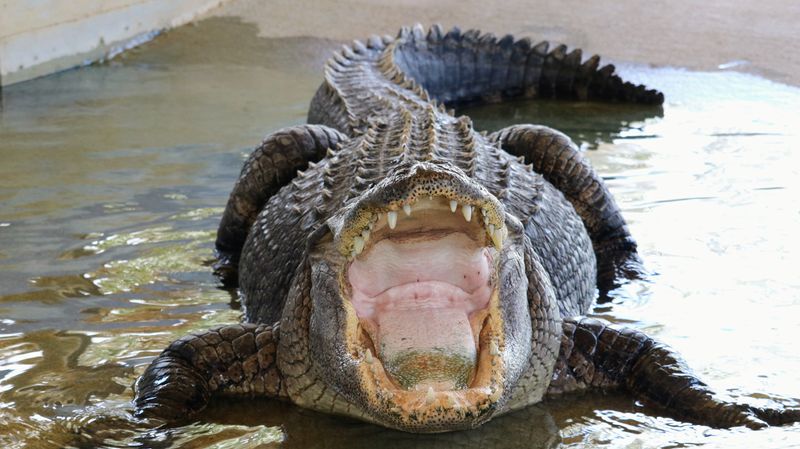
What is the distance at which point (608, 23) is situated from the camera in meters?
10.6

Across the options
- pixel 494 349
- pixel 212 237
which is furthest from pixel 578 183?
pixel 494 349

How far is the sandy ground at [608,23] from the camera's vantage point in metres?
9.65

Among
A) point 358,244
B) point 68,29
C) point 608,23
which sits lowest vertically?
point 358,244

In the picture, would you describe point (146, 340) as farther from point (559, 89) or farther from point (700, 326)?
point (559, 89)

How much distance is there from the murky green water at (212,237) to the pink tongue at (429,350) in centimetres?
32

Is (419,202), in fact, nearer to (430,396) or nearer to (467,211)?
(467,211)

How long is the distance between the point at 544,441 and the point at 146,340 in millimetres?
1552

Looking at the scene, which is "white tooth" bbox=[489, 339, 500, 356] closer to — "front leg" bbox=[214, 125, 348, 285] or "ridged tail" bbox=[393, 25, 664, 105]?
"front leg" bbox=[214, 125, 348, 285]

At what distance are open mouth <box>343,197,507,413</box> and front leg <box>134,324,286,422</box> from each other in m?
0.58

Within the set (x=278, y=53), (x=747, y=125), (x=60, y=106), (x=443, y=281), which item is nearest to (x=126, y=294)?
(x=443, y=281)

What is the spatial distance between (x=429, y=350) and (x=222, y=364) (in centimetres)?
88

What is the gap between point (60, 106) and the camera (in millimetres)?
7852

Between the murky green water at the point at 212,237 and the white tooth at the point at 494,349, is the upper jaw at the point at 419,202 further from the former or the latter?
the murky green water at the point at 212,237

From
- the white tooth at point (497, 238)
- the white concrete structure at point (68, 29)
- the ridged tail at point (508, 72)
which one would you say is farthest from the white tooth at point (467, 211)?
the white concrete structure at point (68, 29)
